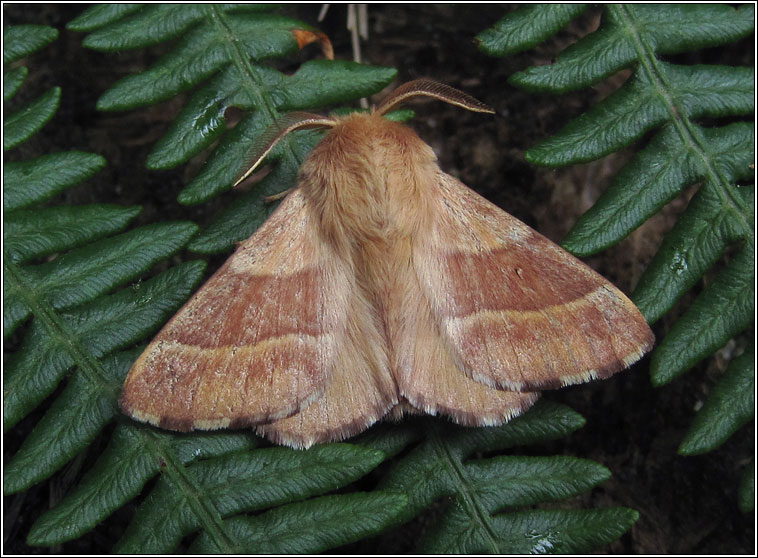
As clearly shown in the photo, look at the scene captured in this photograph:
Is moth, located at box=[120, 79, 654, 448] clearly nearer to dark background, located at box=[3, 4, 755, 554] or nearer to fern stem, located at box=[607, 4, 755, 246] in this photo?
fern stem, located at box=[607, 4, 755, 246]

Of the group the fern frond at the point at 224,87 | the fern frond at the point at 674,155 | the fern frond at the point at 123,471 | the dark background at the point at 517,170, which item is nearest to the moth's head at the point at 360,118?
the fern frond at the point at 224,87

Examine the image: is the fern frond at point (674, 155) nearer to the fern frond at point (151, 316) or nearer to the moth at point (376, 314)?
the moth at point (376, 314)

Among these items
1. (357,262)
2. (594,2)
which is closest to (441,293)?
(357,262)

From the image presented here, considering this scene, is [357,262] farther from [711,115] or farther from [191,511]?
[711,115]

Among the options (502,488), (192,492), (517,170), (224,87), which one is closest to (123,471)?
(192,492)

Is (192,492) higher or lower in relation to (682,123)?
lower

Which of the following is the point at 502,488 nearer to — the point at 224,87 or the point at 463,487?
the point at 463,487

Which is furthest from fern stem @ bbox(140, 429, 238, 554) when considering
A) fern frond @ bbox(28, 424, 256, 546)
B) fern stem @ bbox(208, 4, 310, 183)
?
fern stem @ bbox(208, 4, 310, 183)
